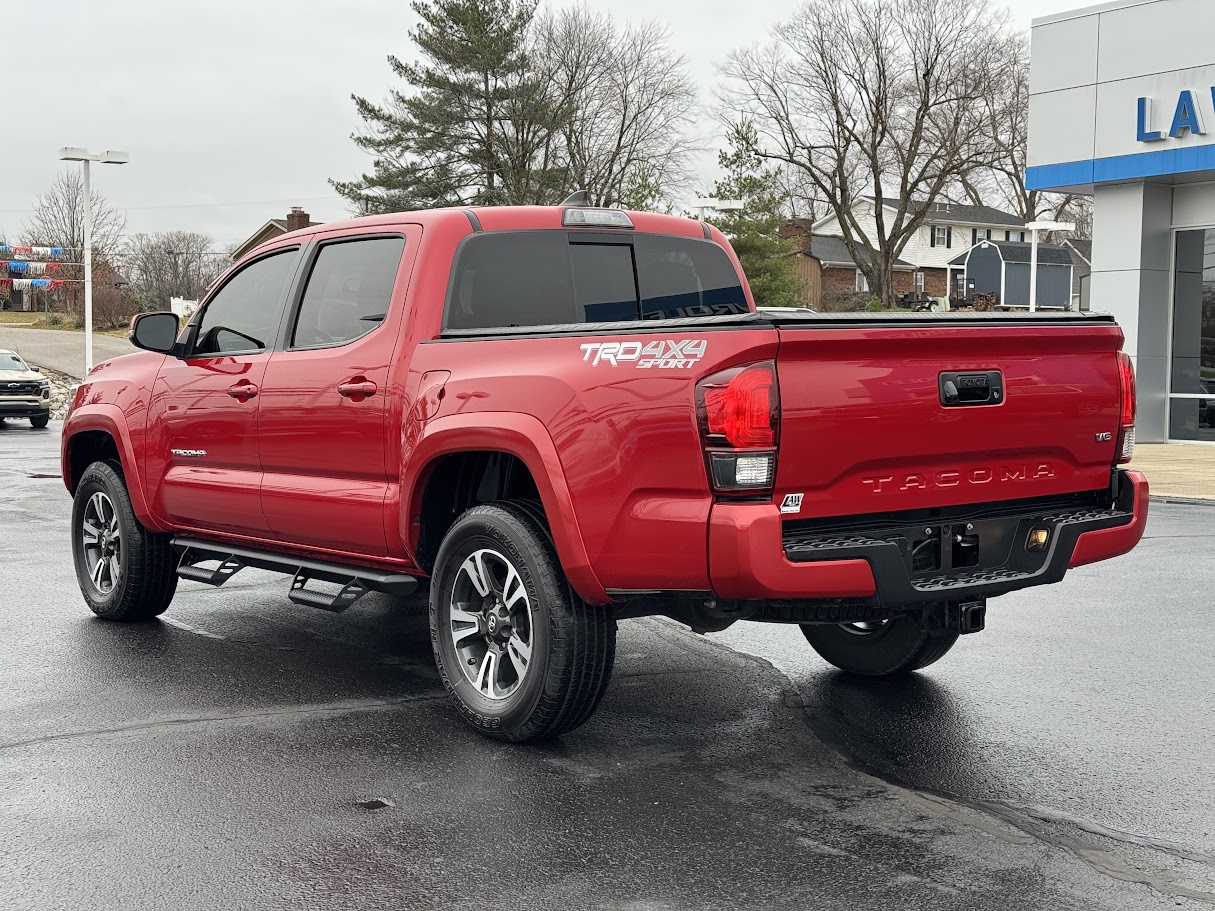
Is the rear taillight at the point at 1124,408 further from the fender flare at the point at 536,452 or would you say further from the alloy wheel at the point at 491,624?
the alloy wheel at the point at 491,624

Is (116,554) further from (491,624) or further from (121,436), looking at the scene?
(491,624)

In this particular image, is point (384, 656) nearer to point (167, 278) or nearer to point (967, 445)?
point (967, 445)

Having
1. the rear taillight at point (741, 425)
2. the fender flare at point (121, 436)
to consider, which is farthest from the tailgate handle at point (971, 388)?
the fender flare at point (121, 436)

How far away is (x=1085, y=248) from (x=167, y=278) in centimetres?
5768

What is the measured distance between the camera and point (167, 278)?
293 feet

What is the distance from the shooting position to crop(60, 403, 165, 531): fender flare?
720 centimetres

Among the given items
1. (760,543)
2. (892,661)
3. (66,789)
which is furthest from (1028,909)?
(66,789)

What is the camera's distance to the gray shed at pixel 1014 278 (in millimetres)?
46781

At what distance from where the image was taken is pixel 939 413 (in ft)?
15.3

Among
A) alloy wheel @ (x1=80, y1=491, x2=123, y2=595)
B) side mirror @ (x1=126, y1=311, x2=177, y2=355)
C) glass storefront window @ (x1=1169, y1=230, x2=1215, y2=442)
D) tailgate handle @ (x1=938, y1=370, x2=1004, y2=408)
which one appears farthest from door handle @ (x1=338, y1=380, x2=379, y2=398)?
glass storefront window @ (x1=1169, y1=230, x2=1215, y2=442)

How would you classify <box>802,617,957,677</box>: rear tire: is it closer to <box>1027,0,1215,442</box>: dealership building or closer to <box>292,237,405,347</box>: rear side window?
<box>292,237,405,347</box>: rear side window

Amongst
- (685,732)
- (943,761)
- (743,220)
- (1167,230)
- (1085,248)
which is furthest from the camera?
(1085,248)

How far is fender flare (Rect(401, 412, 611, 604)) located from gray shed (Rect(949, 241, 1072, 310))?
132 ft

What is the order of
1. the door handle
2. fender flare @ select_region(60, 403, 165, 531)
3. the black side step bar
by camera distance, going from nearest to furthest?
the door handle → the black side step bar → fender flare @ select_region(60, 403, 165, 531)
